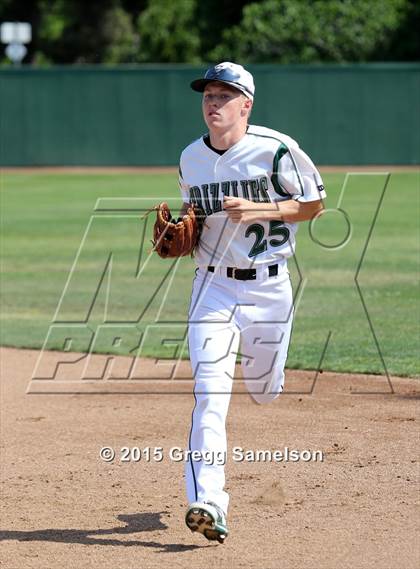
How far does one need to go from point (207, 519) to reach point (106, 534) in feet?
2.15

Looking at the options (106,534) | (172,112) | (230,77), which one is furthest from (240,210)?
(172,112)

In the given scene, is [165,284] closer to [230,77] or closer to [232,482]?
[232,482]

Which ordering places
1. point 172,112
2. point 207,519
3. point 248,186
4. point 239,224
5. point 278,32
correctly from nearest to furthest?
point 207,519, point 239,224, point 248,186, point 172,112, point 278,32

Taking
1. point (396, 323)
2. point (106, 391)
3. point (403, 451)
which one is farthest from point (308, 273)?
point (403, 451)

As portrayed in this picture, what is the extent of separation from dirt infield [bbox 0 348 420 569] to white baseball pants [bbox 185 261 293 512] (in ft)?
1.19

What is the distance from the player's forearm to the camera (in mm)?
5246

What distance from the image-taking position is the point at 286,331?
5.54 m

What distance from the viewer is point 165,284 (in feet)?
43.8

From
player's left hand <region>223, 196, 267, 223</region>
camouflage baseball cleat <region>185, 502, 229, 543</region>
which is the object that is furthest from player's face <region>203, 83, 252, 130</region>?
camouflage baseball cleat <region>185, 502, 229, 543</region>

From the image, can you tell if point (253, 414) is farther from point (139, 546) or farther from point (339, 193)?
point (339, 193)

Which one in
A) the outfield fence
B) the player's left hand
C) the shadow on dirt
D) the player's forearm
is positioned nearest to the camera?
the shadow on dirt

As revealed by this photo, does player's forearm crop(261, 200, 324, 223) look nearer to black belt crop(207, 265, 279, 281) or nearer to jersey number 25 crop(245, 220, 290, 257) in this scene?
jersey number 25 crop(245, 220, 290, 257)

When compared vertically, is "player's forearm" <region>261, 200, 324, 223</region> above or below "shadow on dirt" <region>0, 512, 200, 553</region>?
above

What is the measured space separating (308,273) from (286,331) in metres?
8.39
